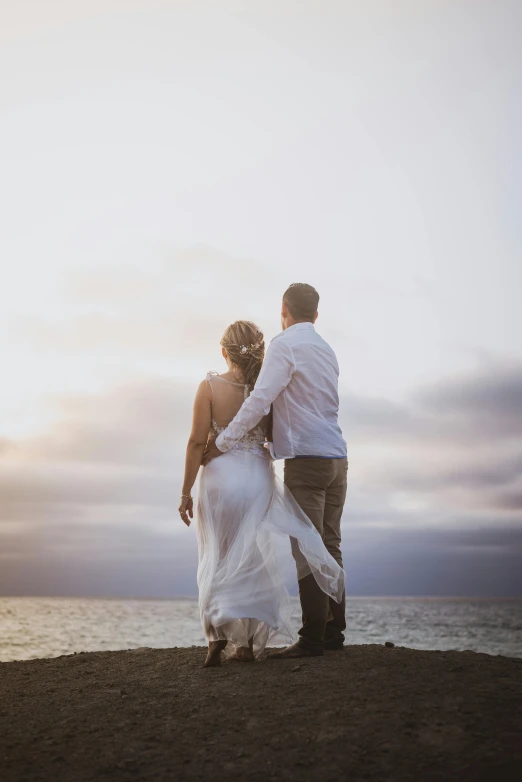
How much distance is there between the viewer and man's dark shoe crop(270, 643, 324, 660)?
18.8 feet

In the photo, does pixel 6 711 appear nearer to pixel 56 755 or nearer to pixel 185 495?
pixel 56 755

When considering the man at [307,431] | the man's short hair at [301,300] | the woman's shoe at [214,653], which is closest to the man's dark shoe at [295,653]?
the man at [307,431]

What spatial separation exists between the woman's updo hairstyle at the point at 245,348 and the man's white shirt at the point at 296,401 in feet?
1.15

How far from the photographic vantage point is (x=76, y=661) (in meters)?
6.97

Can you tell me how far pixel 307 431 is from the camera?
231 inches

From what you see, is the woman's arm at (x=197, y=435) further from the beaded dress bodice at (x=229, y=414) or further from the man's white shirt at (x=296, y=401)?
the man's white shirt at (x=296, y=401)

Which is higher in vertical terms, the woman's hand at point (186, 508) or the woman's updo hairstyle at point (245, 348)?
the woman's updo hairstyle at point (245, 348)

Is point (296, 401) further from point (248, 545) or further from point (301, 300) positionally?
point (248, 545)

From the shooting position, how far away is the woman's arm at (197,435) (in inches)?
237

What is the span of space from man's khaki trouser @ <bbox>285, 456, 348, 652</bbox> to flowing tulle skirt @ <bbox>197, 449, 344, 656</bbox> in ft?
0.28

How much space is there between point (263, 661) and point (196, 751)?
188cm

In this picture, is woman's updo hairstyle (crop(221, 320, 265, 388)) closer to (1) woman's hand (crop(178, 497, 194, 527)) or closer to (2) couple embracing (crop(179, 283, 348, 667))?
(2) couple embracing (crop(179, 283, 348, 667))

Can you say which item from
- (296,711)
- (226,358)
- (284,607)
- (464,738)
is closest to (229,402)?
(226,358)

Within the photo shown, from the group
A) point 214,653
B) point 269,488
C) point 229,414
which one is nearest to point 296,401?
point 229,414
